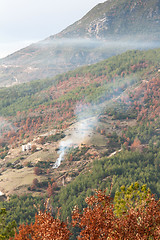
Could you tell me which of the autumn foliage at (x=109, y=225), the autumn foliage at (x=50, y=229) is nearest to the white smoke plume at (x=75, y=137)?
the autumn foliage at (x=50, y=229)

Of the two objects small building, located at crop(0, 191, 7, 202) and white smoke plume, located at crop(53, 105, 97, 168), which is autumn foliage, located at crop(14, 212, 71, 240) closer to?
small building, located at crop(0, 191, 7, 202)

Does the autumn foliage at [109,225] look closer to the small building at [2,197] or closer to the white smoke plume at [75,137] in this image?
the small building at [2,197]

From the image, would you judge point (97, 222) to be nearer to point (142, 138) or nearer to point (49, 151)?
point (49, 151)

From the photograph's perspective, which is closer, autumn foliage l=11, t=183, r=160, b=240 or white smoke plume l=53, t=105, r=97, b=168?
autumn foliage l=11, t=183, r=160, b=240

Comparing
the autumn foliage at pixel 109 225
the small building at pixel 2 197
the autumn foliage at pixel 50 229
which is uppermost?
the autumn foliage at pixel 50 229

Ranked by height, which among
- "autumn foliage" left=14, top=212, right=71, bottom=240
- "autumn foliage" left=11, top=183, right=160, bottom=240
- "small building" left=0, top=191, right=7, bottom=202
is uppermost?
"autumn foliage" left=14, top=212, right=71, bottom=240

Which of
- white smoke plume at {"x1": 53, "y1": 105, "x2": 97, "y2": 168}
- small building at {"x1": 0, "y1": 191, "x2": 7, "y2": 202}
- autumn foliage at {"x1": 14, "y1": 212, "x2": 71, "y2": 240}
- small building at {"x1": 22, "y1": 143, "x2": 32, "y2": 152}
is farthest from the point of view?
small building at {"x1": 22, "y1": 143, "x2": 32, "y2": 152}

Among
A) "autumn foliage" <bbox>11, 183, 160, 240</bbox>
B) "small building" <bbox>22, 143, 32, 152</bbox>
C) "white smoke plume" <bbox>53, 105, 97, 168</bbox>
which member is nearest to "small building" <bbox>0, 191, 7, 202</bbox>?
"white smoke plume" <bbox>53, 105, 97, 168</bbox>

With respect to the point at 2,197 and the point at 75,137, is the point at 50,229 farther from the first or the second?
the point at 75,137

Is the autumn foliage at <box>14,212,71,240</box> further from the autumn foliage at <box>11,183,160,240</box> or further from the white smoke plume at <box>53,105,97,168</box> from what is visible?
the white smoke plume at <box>53,105,97,168</box>

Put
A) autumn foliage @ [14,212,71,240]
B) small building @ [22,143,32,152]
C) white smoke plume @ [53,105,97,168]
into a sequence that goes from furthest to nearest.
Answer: small building @ [22,143,32,152], white smoke plume @ [53,105,97,168], autumn foliage @ [14,212,71,240]

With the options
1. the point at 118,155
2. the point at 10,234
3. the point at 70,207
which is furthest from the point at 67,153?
the point at 10,234

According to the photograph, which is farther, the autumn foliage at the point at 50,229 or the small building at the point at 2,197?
the small building at the point at 2,197

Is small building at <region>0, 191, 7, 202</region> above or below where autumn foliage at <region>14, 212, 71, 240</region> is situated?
below
